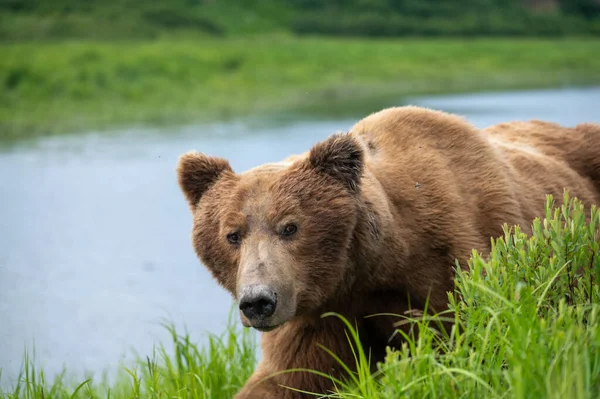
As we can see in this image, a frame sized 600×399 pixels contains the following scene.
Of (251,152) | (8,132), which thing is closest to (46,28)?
(8,132)

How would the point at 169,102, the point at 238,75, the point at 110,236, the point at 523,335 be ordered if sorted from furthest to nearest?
the point at 238,75 < the point at 169,102 < the point at 110,236 < the point at 523,335

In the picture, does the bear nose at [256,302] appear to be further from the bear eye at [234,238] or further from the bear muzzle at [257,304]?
the bear eye at [234,238]

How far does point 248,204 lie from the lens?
4172 millimetres

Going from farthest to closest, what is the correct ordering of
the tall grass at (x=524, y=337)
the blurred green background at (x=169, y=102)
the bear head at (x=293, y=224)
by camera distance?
the blurred green background at (x=169, y=102) → the bear head at (x=293, y=224) → the tall grass at (x=524, y=337)

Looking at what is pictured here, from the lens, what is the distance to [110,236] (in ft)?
38.0

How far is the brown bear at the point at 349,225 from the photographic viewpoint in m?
4.09

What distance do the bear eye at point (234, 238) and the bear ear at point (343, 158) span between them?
1.69 feet

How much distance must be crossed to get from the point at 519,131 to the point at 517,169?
945mm

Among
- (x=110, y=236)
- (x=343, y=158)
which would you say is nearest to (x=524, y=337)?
(x=343, y=158)

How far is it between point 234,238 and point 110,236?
770cm

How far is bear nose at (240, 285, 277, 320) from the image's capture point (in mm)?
3688

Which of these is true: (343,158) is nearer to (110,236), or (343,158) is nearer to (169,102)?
(110,236)

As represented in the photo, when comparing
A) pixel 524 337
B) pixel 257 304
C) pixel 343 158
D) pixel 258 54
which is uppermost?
pixel 258 54

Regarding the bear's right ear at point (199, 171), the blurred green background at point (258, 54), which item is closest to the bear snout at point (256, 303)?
the bear's right ear at point (199, 171)
